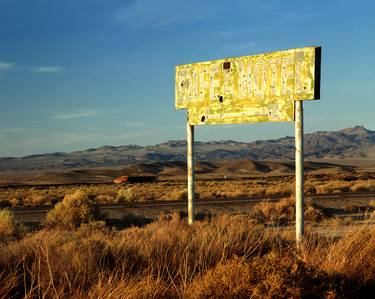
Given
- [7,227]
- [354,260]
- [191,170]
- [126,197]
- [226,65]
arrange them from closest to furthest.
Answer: [354,260] → [226,65] → [191,170] → [7,227] → [126,197]

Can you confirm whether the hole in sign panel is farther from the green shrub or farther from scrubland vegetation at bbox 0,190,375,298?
the green shrub

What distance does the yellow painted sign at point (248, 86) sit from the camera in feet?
34.6

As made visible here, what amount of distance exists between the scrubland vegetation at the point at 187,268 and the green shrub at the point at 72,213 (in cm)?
900

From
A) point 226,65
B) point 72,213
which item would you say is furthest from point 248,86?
point 72,213

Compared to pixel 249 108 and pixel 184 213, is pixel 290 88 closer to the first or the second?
pixel 249 108

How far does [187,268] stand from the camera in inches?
289

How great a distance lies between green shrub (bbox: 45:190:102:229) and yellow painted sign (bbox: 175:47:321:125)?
754cm

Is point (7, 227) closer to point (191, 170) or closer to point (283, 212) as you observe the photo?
point (191, 170)

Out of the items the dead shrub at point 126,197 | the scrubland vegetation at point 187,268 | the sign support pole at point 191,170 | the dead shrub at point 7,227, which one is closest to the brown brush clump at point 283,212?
the sign support pole at point 191,170

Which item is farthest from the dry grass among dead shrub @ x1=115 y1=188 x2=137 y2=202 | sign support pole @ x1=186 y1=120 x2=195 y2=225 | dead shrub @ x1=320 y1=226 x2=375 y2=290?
dead shrub @ x1=115 y1=188 x2=137 y2=202

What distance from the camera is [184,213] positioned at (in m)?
22.3

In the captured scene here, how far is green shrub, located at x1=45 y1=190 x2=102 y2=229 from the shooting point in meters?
18.3

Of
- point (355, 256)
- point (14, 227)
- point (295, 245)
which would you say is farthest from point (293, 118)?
point (14, 227)

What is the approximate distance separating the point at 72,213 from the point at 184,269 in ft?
39.5
